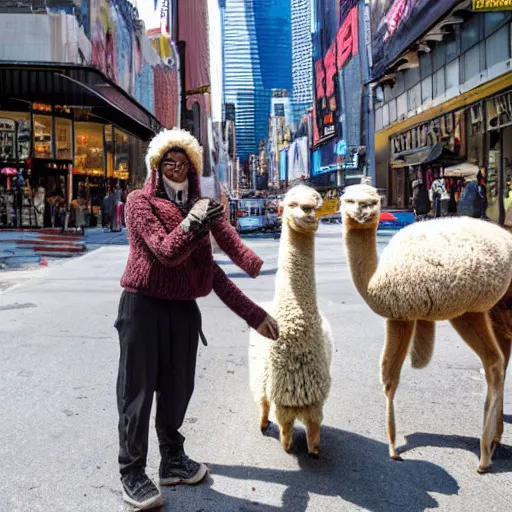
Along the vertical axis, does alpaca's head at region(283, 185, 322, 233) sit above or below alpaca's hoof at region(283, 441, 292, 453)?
above

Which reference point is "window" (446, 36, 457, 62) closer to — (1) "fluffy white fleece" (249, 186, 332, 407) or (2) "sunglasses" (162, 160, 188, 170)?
(1) "fluffy white fleece" (249, 186, 332, 407)

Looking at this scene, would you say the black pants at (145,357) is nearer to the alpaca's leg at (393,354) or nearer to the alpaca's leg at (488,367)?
the alpaca's leg at (393,354)

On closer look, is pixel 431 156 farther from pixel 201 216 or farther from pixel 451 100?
pixel 201 216

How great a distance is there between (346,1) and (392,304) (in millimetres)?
59602

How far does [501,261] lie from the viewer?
341 cm

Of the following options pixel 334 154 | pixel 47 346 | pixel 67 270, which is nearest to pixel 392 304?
pixel 47 346

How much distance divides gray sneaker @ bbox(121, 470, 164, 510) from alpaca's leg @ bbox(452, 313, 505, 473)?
1.81 m

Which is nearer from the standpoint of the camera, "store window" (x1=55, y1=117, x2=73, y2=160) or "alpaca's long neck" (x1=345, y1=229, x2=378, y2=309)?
"alpaca's long neck" (x1=345, y1=229, x2=378, y2=309)

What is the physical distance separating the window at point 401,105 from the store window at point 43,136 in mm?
17664

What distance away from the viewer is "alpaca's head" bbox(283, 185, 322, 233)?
351 cm

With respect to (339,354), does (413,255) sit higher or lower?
higher

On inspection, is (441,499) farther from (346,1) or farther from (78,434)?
(346,1)

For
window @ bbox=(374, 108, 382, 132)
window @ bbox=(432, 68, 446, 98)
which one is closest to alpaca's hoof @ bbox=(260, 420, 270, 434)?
window @ bbox=(432, 68, 446, 98)

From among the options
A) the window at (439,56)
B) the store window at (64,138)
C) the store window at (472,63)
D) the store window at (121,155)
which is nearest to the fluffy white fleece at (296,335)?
the store window at (472,63)
